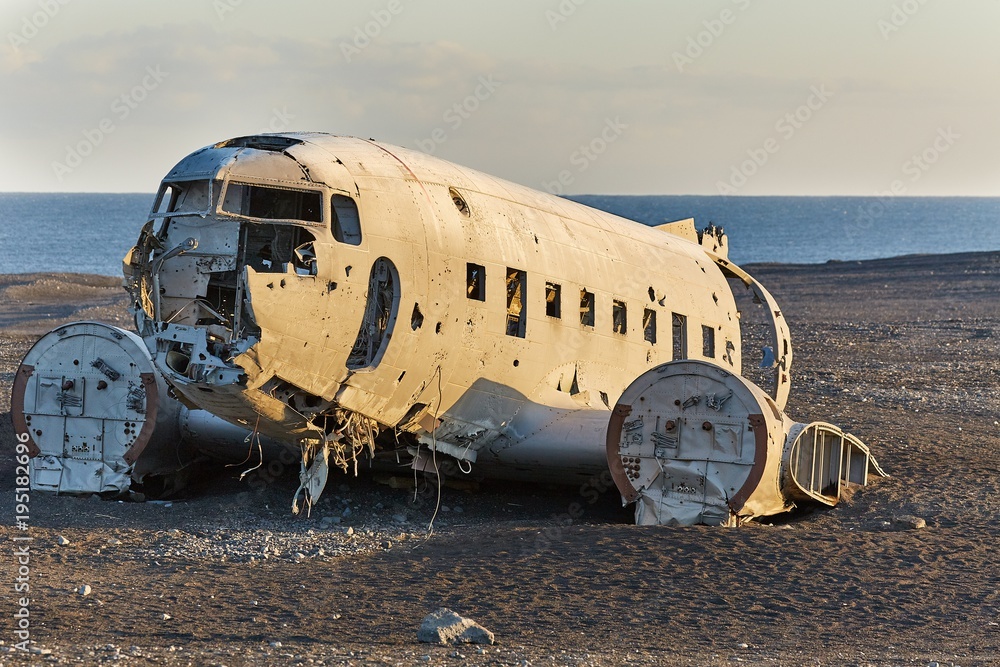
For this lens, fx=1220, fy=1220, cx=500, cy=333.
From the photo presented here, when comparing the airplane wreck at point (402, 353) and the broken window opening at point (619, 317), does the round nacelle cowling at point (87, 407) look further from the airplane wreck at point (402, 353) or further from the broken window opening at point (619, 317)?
the broken window opening at point (619, 317)

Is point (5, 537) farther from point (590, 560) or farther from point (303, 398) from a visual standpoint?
point (590, 560)

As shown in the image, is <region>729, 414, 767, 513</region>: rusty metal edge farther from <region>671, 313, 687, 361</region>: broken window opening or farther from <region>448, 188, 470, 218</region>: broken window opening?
<region>671, 313, 687, 361</region>: broken window opening

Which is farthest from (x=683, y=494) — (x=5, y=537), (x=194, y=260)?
(x=5, y=537)

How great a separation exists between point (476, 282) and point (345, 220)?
89.6 inches

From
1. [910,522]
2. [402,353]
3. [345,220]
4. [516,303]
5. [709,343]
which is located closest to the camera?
[345,220]

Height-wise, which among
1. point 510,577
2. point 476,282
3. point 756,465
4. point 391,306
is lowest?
point 510,577

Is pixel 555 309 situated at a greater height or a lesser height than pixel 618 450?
greater

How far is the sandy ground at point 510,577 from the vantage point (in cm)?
996

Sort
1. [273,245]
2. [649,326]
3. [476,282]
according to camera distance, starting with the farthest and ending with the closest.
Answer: [649,326]
[476,282]
[273,245]

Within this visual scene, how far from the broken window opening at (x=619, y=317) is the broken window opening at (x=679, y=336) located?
1.54m

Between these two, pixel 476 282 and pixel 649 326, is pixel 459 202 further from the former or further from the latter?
pixel 649 326

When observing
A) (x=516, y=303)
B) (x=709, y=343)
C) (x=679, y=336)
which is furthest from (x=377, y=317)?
(x=709, y=343)

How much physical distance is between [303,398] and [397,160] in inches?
123

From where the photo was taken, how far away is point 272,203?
12781 millimetres
